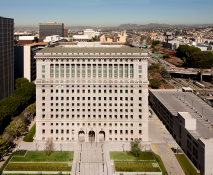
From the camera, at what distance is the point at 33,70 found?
627 feet

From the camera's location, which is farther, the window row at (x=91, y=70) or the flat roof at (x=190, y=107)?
the window row at (x=91, y=70)

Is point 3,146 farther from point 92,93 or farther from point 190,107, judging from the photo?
point 190,107

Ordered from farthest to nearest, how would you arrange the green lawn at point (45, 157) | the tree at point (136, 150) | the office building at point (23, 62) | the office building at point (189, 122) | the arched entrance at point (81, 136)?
the office building at point (23, 62) < the arched entrance at point (81, 136) < the tree at point (136, 150) < the green lawn at point (45, 157) < the office building at point (189, 122)

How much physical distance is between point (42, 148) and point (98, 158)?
20.9m

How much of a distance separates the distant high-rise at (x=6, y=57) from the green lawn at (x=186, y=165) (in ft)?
305

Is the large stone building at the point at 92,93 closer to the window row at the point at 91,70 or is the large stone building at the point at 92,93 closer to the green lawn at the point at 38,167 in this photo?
the window row at the point at 91,70

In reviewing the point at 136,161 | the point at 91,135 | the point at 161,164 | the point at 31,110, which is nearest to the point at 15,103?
the point at 31,110

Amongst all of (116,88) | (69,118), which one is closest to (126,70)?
(116,88)

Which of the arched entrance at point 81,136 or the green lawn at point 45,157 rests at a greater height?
the arched entrance at point 81,136

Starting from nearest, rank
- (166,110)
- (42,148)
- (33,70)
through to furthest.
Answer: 1. (42,148)
2. (166,110)
3. (33,70)

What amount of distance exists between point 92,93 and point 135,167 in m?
30.1

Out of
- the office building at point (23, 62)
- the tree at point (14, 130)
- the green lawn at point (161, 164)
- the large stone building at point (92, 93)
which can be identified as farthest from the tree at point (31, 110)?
the office building at point (23, 62)

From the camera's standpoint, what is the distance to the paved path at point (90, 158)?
2793 inches

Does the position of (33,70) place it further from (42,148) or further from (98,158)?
(98,158)
